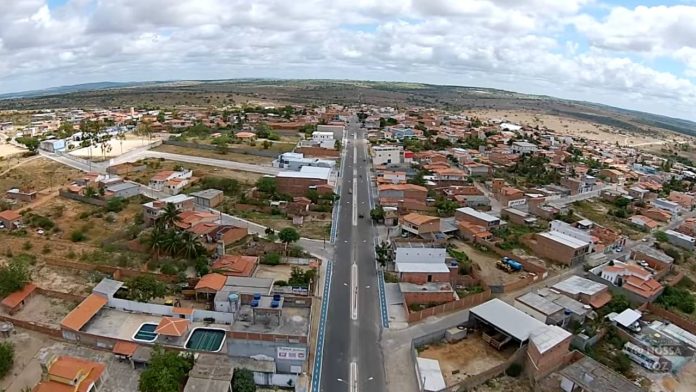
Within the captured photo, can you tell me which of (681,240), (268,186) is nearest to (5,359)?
(268,186)

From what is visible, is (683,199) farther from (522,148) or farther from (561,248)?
(561,248)

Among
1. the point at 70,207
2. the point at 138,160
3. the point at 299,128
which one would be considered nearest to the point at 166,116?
the point at 299,128

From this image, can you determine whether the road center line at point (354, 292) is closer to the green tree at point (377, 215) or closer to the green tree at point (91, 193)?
the green tree at point (377, 215)

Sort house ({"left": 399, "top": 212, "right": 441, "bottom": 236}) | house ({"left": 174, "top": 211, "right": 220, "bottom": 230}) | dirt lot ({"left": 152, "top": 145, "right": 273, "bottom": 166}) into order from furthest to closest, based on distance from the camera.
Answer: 1. dirt lot ({"left": 152, "top": 145, "right": 273, "bottom": 166})
2. house ({"left": 399, "top": 212, "right": 441, "bottom": 236})
3. house ({"left": 174, "top": 211, "right": 220, "bottom": 230})

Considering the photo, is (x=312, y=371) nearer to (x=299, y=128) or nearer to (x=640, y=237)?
(x=640, y=237)

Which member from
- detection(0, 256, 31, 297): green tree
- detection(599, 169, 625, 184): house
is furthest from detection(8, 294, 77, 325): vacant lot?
detection(599, 169, 625, 184): house

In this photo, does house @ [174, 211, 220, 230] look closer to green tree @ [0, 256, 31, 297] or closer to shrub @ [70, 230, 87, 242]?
shrub @ [70, 230, 87, 242]
